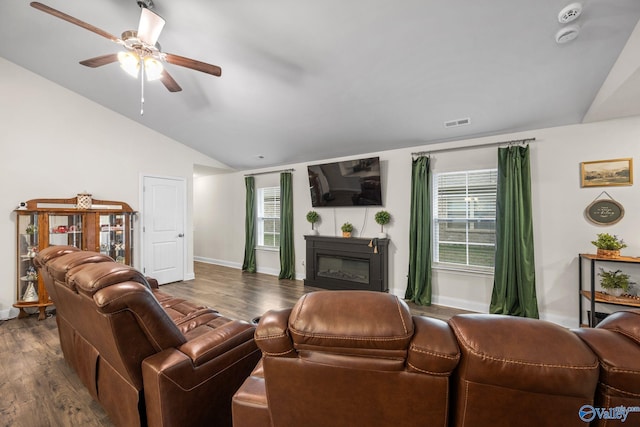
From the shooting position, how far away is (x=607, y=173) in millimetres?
2863

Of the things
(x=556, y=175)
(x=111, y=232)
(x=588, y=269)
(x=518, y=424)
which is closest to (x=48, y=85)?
(x=111, y=232)

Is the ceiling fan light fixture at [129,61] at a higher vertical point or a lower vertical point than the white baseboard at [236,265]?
higher

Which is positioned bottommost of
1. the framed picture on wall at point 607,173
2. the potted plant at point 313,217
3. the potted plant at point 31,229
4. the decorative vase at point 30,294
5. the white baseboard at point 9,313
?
the white baseboard at point 9,313

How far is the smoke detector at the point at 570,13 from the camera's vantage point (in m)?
1.80

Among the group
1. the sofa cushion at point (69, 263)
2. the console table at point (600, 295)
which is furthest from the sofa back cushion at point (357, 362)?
the console table at point (600, 295)

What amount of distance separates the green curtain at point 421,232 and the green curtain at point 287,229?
2.43 m

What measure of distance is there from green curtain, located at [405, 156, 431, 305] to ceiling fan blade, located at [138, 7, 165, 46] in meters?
3.35

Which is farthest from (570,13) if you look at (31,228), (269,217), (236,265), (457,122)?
(236,265)

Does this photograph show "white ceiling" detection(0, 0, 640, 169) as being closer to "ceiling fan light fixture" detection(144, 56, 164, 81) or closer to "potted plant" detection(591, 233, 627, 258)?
"ceiling fan light fixture" detection(144, 56, 164, 81)

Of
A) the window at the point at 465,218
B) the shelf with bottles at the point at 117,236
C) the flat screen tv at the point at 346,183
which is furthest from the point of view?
the flat screen tv at the point at 346,183

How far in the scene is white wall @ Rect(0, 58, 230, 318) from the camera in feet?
11.1

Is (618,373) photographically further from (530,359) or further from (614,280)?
(614,280)

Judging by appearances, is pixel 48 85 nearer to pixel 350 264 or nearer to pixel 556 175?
pixel 350 264

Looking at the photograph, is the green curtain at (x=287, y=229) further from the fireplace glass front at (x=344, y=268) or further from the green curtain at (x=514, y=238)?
the green curtain at (x=514, y=238)
